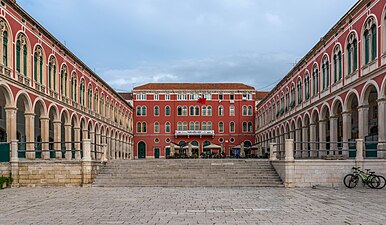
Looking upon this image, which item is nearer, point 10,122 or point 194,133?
point 10,122

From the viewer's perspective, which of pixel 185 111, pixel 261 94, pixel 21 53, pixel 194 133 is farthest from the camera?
pixel 261 94

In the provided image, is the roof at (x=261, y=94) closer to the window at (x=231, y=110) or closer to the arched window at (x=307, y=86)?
the window at (x=231, y=110)

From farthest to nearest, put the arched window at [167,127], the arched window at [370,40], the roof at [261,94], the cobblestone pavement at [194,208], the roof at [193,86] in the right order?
the roof at [261,94]
the roof at [193,86]
the arched window at [167,127]
the arched window at [370,40]
the cobblestone pavement at [194,208]

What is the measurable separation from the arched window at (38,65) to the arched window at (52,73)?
1.75m

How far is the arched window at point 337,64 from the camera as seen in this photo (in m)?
30.4

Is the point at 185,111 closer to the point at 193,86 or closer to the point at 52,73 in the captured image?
the point at 193,86

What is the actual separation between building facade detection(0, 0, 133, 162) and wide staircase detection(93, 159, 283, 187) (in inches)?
78.4

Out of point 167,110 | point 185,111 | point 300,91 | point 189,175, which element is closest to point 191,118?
point 185,111

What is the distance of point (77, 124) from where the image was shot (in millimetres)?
39719

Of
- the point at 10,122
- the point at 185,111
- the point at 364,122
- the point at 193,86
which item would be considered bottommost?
the point at 364,122

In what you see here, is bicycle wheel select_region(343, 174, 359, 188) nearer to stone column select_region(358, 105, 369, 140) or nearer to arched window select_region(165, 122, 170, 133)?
stone column select_region(358, 105, 369, 140)

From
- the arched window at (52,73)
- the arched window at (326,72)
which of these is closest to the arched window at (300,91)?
the arched window at (326,72)

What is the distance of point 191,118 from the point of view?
76.5 metres

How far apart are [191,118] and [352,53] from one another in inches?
1967
